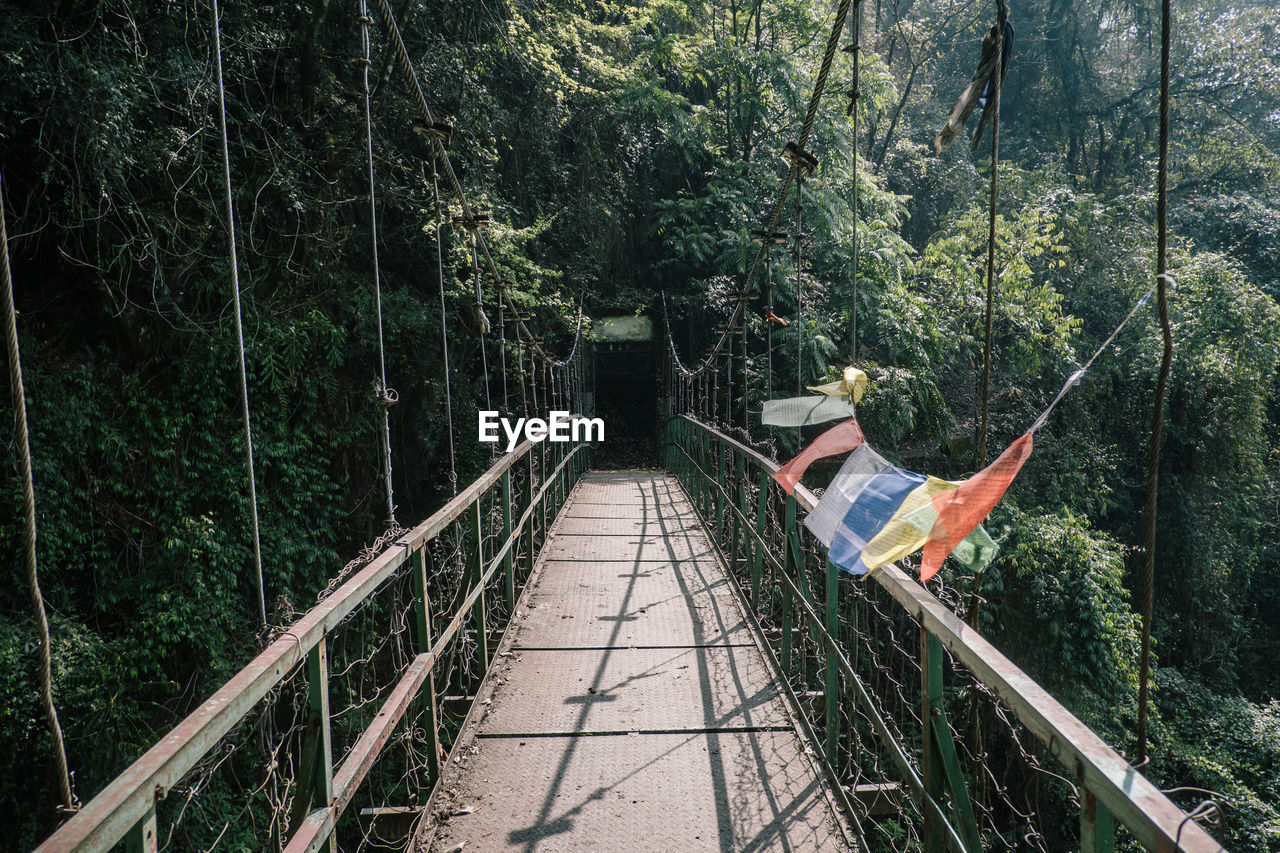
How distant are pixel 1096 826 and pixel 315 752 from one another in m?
1.27

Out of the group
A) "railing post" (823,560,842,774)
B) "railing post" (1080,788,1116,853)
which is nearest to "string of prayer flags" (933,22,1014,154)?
"railing post" (823,560,842,774)

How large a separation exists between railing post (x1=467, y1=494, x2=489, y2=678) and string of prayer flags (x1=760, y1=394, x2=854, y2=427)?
1.12m

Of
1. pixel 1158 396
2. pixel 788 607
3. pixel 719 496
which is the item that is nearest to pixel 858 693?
pixel 788 607

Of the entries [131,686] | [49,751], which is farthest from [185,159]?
[49,751]

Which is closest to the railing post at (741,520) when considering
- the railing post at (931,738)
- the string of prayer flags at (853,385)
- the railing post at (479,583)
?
the string of prayer flags at (853,385)

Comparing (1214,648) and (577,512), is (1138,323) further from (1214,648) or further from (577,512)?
(577,512)

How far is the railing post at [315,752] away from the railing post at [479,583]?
53.6 inches

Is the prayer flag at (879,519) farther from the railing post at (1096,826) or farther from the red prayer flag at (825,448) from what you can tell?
the railing post at (1096,826)

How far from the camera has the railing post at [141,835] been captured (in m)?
0.89

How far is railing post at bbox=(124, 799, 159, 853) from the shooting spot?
891 millimetres

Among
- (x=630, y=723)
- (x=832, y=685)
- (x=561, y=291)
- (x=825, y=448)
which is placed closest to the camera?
(x=832, y=685)

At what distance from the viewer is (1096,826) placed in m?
0.95

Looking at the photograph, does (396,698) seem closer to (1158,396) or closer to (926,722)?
(926,722)

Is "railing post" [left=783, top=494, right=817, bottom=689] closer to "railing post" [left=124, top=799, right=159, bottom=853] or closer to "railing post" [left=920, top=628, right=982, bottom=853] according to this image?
"railing post" [left=920, top=628, right=982, bottom=853]
